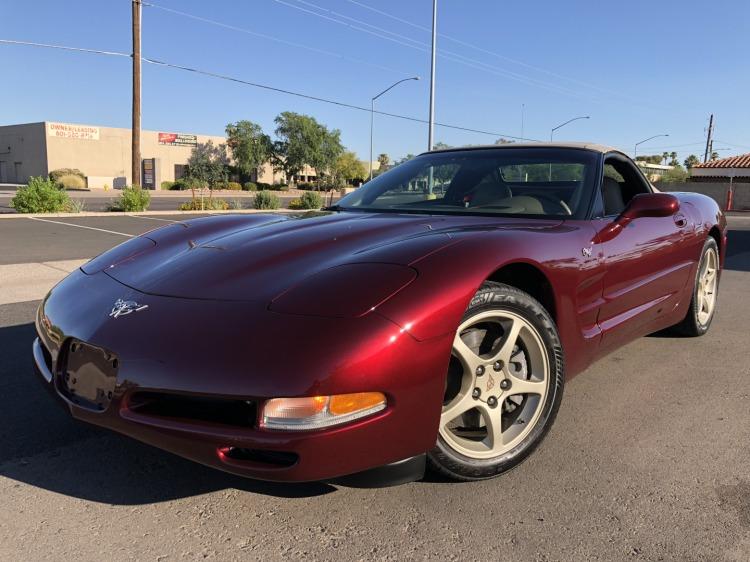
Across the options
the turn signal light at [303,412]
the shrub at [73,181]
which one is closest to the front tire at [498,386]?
the turn signal light at [303,412]

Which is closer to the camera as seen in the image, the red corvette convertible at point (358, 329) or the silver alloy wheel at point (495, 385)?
the red corvette convertible at point (358, 329)

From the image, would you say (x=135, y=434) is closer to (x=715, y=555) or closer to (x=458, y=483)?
(x=458, y=483)

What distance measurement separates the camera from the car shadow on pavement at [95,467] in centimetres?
232

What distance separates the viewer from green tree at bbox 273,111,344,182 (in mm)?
66438

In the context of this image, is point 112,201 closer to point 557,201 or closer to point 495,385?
point 557,201

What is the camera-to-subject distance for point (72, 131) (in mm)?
57500

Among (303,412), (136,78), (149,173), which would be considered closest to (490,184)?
(303,412)

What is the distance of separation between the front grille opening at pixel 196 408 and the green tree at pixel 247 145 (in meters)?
64.7

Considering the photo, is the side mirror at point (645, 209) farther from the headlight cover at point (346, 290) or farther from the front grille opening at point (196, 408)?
the front grille opening at point (196, 408)

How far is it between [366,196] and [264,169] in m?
67.6

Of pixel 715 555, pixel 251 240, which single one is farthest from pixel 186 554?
pixel 715 555

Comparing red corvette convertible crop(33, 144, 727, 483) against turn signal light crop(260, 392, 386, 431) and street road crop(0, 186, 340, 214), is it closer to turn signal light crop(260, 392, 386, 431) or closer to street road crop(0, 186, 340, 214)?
turn signal light crop(260, 392, 386, 431)

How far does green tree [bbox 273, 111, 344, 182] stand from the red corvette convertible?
6516cm

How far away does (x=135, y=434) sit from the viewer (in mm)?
1954
